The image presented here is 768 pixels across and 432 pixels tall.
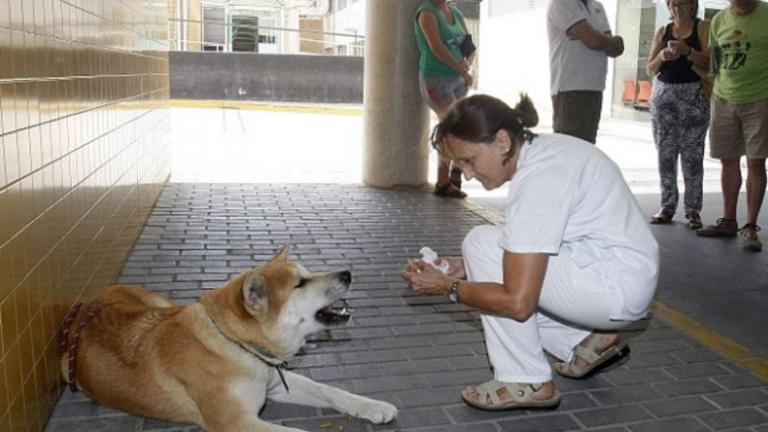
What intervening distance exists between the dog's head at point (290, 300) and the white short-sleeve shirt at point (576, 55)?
3.95 metres

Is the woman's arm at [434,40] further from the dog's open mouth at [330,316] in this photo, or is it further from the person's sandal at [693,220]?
the dog's open mouth at [330,316]

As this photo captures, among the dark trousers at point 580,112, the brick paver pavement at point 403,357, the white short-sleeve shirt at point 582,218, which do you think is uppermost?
the dark trousers at point 580,112

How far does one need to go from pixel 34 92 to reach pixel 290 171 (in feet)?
23.8

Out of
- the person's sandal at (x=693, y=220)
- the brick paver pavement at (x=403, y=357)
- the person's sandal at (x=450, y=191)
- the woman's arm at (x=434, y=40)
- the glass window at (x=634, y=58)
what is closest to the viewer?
the brick paver pavement at (x=403, y=357)

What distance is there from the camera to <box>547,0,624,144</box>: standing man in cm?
628

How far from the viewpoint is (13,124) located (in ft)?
8.90

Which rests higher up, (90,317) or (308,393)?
(90,317)

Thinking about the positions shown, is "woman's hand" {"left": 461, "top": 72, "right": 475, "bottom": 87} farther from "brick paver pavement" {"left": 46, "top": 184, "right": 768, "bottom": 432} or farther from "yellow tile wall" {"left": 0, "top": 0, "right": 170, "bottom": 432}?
"yellow tile wall" {"left": 0, "top": 0, "right": 170, "bottom": 432}

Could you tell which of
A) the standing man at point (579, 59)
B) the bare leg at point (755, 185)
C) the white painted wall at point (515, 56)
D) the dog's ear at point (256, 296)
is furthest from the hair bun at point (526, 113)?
the white painted wall at point (515, 56)

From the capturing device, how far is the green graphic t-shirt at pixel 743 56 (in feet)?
20.6

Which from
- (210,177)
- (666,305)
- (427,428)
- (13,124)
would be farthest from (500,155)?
(210,177)

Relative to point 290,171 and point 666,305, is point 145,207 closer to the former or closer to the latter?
point 290,171

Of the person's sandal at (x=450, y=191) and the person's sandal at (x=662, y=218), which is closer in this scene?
the person's sandal at (x=662, y=218)

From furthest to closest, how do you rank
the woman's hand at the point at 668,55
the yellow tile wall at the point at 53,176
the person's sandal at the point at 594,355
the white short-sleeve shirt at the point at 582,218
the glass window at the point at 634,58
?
the glass window at the point at 634,58
the woman's hand at the point at 668,55
the person's sandal at the point at 594,355
the white short-sleeve shirt at the point at 582,218
the yellow tile wall at the point at 53,176
